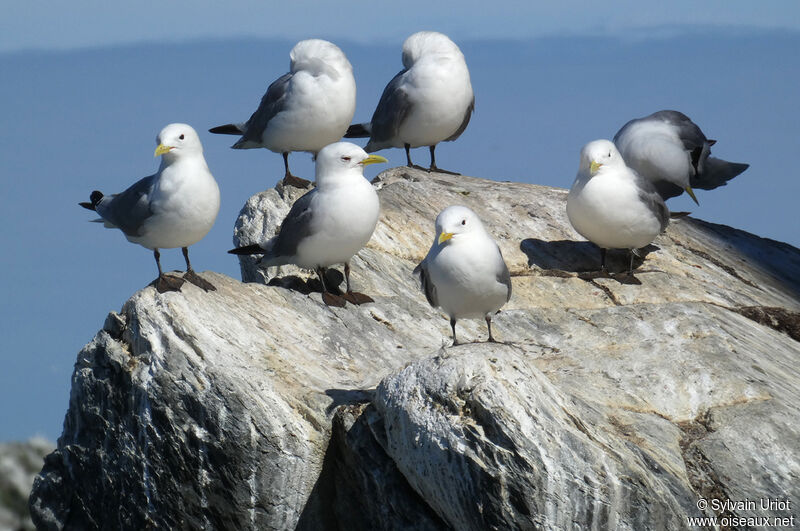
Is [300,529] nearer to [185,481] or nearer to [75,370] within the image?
[185,481]

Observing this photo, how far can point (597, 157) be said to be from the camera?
10859 millimetres

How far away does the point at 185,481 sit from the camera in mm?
7781

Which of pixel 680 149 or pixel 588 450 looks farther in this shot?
pixel 680 149

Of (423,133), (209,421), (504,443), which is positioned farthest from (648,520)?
(423,133)

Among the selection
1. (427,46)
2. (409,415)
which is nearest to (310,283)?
(409,415)

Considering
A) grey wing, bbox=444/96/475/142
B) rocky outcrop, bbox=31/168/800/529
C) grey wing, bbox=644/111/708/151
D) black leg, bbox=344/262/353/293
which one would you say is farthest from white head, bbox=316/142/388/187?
grey wing, bbox=644/111/708/151

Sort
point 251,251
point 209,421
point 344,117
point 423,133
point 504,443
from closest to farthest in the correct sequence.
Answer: point 504,443, point 209,421, point 251,251, point 344,117, point 423,133

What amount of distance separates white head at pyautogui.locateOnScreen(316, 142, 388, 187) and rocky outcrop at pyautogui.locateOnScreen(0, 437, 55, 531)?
11.4 feet

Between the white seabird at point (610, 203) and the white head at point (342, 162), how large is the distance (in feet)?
8.00

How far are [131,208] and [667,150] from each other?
6.64 meters

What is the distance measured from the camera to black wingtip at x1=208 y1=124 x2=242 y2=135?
12.9 metres

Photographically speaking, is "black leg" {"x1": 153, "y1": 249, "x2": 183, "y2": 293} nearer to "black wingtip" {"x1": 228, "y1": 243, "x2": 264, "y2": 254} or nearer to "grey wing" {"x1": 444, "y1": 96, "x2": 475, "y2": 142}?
"black wingtip" {"x1": 228, "y1": 243, "x2": 264, "y2": 254}

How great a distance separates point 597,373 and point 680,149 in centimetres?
570

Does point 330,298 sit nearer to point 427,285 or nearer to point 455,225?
point 427,285
